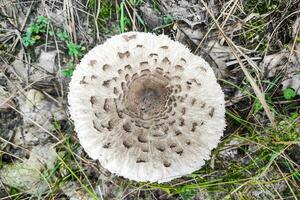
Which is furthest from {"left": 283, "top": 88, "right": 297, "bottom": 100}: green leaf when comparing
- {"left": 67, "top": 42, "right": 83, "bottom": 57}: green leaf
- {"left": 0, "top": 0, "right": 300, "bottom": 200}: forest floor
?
{"left": 67, "top": 42, "right": 83, "bottom": 57}: green leaf

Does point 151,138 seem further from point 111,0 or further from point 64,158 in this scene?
point 111,0

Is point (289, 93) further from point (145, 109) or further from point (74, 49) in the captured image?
point (74, 49)

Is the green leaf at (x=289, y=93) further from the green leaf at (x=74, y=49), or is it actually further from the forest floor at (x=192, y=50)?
the green leaf at (x=74, y=49)

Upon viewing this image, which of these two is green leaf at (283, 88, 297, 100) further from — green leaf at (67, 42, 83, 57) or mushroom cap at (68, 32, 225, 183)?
green leaf at (67, 42, 83, 57)

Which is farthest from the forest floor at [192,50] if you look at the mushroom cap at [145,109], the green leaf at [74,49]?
the mushroom cap at [145,109]

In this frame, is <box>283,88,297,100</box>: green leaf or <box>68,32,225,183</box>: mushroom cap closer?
<box>68,32,225,183</box>: mushroom cap

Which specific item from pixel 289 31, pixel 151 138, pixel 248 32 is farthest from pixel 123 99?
pixel 289 31
